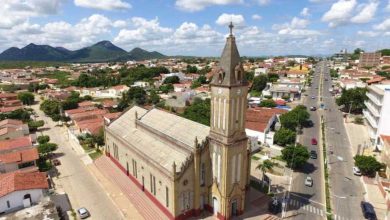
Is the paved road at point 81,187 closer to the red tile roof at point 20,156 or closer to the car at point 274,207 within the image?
the red tile roof at point 20,156

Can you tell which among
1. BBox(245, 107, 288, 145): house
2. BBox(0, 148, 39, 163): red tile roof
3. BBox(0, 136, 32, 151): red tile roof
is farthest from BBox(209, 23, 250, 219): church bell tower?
BBox(0, 136, 32, 151): red tile roof

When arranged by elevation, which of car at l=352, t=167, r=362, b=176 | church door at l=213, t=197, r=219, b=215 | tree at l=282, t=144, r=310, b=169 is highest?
tree at l=282, t=144, r=310, b=169

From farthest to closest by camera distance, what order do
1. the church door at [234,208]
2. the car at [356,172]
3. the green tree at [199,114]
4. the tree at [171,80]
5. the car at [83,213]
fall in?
the tree at [171,80], the green tree at [199,114], the car at [356,172], the car at [83,213], the church door at [234,208]

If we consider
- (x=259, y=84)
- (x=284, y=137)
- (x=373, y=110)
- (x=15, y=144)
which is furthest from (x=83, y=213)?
(x=259, y=84)

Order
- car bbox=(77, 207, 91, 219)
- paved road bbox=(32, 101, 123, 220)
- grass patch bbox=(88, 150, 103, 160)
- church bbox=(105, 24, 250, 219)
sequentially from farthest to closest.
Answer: grass patch bbox=(88, 150, 103, 160)
paved road bbox=(32, 101, 123, 220)
car bbox=(77, 207, 91, 219)
church bbox=(105, 24, 250, 219)

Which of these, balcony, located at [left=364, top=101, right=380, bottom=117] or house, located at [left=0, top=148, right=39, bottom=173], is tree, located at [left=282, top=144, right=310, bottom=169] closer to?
balcony, located at [left=364, top=101, right=380, bottom=117]

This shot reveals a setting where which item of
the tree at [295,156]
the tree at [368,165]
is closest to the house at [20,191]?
the tree at [295,156]

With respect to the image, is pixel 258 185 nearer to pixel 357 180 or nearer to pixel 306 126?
pixel 357 180
